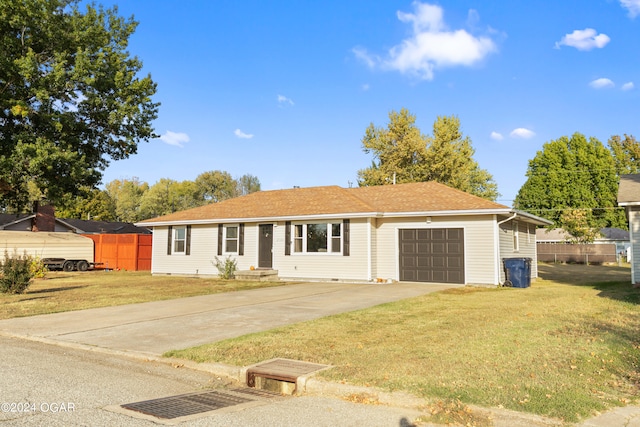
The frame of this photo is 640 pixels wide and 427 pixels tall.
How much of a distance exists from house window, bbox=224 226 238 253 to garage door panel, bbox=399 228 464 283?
311 inches

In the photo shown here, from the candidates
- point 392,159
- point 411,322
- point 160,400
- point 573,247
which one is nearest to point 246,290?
point 411,322

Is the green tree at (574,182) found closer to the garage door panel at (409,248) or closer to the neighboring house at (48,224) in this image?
the garage door panel at (409,248)

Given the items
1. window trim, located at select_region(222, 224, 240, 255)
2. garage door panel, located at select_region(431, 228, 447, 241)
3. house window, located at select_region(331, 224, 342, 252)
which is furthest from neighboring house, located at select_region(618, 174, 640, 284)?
window trim, located at select_region(222, 224, 240, 255)

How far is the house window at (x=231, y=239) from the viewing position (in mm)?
21723

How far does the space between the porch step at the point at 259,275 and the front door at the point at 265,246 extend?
1.43 ft

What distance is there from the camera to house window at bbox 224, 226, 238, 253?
2172 cm

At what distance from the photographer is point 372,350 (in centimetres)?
657

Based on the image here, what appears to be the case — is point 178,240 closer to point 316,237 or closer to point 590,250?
point 316,237

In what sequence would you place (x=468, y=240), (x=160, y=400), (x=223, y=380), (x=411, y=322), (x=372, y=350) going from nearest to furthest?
1. (x=160, y=400)
2. (x=223, y=380)
3. (x=372, y=350)
4. (x=411, y=322)
5. (x=468, y=240)

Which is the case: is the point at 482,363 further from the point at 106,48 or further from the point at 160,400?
the point at 106,48

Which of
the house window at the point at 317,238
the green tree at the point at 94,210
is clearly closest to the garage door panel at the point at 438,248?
the house window at the point at 317,238

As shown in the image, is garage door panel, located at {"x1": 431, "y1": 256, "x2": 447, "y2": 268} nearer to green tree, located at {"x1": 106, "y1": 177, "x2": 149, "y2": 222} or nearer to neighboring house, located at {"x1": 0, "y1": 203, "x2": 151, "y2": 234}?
neighboring house, located at {"x1": 0, "y1": 203, "x2": 151, "y2": 234}

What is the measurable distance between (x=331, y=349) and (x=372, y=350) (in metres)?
0.60

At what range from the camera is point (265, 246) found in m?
21.0
